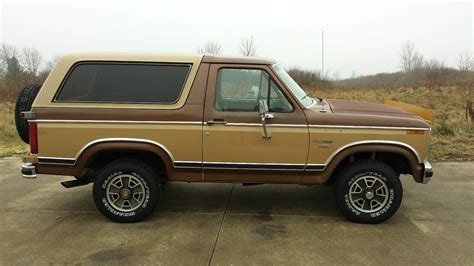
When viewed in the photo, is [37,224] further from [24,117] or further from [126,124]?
[126,124]

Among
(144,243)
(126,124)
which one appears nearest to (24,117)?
(126,124)

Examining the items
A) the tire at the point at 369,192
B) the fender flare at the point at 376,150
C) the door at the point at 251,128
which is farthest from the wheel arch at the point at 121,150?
the tire at the point at 369,192

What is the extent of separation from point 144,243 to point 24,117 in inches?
74.9

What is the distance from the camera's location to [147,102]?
4.39 metres

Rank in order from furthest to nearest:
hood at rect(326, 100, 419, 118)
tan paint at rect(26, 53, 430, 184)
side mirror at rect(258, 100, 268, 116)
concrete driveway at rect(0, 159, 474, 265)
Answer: hood at rect(326, 100, 419, 118) → tan paint at rect(26, 53, 430, 184) → side mirror at rect(258, 100, 268, 116) → concrete driveway at rect(0, 159, 474, 265)

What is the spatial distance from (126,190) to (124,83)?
3.98 feet

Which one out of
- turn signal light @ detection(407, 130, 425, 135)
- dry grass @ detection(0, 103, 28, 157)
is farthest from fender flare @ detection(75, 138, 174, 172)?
dry grass @ detection(0, 103, 28, 157)

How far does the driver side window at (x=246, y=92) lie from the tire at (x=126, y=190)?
115 centimetres

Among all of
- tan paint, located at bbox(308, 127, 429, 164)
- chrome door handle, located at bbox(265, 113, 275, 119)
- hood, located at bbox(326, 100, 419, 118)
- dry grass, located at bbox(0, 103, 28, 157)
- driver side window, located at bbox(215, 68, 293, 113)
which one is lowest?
dry grass, located at bbox(0, 103, 28, 157)

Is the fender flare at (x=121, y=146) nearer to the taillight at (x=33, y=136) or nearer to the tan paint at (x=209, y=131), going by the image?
the tan paint at (x=209, y=131)

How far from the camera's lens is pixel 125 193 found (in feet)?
14.8

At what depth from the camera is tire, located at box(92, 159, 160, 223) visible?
177 inches

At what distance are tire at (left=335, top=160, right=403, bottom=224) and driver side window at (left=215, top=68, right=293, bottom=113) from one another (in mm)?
1047

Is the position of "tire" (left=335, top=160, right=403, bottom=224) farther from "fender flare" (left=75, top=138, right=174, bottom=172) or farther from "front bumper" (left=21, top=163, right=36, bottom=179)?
"front bumper" (left=21, top=163, right=36, bottom=179)
